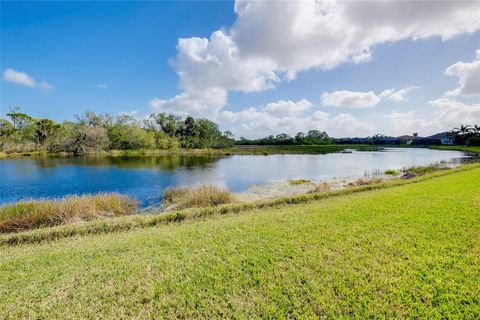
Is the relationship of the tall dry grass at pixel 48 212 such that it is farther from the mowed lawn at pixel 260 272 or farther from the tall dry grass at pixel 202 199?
the tall dry grass at pixel 202 199

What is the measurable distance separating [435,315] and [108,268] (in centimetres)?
577

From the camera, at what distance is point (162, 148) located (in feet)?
214

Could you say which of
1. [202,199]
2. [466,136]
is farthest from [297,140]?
[202,199]

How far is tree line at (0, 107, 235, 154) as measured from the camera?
172ft

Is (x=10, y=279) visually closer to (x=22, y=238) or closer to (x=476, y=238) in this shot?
(x=22, y=238)

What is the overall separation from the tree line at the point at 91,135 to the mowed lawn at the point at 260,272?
56.8 m

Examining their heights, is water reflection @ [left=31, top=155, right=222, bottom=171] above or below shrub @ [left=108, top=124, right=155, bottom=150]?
below

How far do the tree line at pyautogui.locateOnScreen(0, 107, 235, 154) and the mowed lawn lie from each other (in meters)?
56.8

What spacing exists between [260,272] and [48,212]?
985cm

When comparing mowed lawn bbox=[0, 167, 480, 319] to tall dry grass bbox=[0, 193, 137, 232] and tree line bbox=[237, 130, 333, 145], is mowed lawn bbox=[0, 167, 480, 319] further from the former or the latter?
tree line bbox=[237, 130, 333, 145]

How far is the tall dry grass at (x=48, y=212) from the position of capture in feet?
28.8

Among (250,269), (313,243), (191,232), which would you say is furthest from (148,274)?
(313,243)

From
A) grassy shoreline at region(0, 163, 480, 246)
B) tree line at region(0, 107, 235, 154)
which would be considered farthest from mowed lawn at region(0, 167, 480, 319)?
tree line at region(0, 107, 235, 154)

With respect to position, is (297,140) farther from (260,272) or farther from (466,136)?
(260,272)
